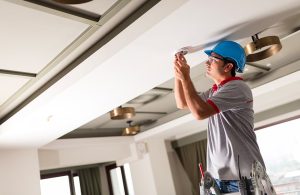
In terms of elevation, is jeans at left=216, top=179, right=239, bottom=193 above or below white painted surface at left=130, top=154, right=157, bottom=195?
below

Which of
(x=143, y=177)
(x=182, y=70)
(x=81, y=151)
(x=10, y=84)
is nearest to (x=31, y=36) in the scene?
(x=10, y=84)

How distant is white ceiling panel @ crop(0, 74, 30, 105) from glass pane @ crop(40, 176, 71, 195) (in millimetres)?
3571

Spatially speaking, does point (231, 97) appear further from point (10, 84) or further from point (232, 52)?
point (10, 84)

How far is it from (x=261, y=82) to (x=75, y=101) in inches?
100

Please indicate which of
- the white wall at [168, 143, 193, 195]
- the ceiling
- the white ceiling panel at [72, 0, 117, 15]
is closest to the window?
the white wall at [168, 143, 193, 195]

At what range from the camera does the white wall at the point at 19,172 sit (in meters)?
4.07

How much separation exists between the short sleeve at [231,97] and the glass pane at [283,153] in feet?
13.0

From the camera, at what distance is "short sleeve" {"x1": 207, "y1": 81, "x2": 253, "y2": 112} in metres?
1.58

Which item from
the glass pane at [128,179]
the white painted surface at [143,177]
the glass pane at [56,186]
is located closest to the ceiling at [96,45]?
the white painted surface at [143,177]

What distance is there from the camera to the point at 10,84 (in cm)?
277

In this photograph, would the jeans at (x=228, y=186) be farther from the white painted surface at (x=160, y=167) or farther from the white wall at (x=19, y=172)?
the white painted surface at (x=160, y=167)

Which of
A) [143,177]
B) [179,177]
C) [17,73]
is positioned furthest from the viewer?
[179,177]

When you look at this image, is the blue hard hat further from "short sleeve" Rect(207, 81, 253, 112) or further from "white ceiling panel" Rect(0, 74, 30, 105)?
"white ceiling panel" Rect(0, 74, 30, 105)

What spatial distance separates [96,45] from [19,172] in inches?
109
